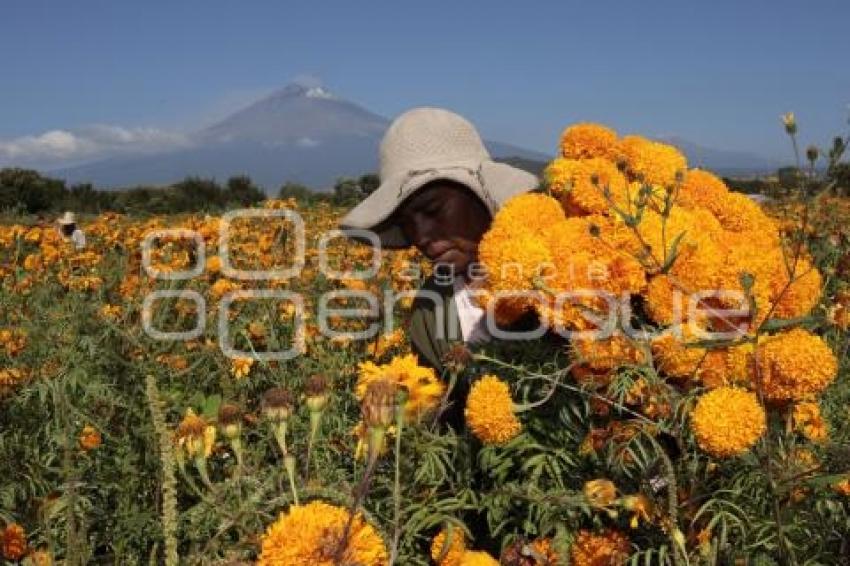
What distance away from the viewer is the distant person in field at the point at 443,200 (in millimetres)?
1945

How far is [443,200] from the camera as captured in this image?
1.97 m

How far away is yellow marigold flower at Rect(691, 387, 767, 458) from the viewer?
940mm

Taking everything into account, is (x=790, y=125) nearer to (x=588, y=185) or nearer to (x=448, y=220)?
(x=588, y=185)

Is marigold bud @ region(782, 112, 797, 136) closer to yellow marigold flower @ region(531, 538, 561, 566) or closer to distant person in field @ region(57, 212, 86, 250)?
yellow marigold flower @ region(531, 538, 561, 566)

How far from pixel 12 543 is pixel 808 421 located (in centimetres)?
154

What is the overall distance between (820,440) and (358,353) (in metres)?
2.13

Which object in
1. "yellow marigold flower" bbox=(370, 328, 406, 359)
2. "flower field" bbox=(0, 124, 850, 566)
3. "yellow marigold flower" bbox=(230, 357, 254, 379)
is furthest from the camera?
"yellow marigold flower" bbox=(370, 328, 406, 359)

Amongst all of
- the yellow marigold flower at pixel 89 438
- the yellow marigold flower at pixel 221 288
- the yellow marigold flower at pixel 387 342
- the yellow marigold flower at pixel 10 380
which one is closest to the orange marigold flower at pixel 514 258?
the yellow marigold flower at pixel 89 438

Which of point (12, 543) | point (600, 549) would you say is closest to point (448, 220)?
point (600, 549)

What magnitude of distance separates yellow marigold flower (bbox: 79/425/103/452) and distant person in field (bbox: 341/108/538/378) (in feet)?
Answer: 2.81

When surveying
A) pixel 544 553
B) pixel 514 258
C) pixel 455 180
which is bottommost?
pixel 544 553

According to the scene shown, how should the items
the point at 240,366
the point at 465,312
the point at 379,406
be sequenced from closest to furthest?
1. the point at 379,406
2. the point at 465,312
3. the point at 240,366

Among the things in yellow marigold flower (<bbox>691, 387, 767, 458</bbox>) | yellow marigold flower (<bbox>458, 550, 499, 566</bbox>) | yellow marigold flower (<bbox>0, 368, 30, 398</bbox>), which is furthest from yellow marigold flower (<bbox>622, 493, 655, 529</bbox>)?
yellow marigold flower (<bbox>0, 368, 30, 398</bbox>)

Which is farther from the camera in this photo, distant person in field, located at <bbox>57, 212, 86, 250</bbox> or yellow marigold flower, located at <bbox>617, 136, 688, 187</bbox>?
distant person in field, located at <bbox>57, 212, 86, 250</bbox>
